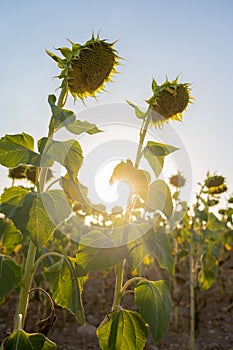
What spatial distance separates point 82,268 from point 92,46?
921 mm

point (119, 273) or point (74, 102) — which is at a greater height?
point (74, 102)

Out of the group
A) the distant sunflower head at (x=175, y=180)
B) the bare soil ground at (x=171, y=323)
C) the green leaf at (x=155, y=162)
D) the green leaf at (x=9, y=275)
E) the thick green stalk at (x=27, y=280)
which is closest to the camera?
the green leaf at (x=9, y=275)

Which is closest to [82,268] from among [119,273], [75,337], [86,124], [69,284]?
[69,284]

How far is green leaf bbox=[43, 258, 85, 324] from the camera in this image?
6.16 feet

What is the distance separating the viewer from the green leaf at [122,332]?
5.97 feet

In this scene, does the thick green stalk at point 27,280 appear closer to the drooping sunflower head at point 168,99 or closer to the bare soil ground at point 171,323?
the drooping sunflower head at point 168,99

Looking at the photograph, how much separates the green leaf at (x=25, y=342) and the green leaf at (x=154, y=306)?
0.41 metres

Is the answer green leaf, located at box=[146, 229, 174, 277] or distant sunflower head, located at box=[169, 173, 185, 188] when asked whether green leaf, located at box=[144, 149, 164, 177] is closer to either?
green leaf, located at box=[146, 229, 174, 277]

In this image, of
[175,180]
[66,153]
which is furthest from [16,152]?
[175,180]

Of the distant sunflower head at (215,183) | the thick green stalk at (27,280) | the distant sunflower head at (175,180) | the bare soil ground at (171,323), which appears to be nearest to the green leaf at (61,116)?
the thick green stalk at (27,280)

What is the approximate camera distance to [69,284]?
75.1 inches

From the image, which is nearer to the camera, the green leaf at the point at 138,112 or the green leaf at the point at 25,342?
the green leaf at the point at 25,342

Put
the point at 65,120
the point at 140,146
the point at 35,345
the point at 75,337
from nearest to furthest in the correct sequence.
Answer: the point at 35,345 < the point at 65,120 < the point at 140,146 < the point at 75,337

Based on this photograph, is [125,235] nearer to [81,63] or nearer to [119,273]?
[119,273]
